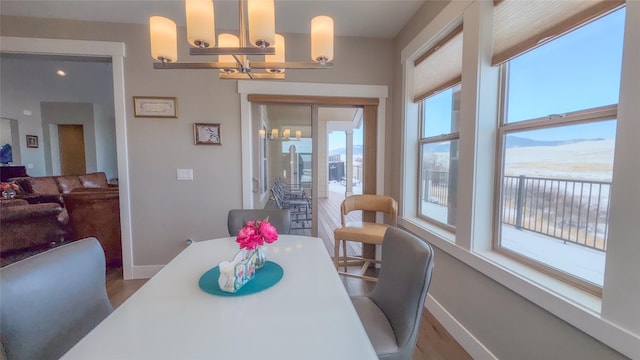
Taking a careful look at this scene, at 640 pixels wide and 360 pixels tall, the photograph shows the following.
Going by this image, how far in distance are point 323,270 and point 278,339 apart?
531mm

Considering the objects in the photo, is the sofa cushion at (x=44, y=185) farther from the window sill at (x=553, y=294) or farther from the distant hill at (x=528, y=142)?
the distant hill at (x=528, y=142)

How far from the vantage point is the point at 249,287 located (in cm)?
114

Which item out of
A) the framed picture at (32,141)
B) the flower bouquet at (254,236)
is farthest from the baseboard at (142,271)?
the framed picture at (32,141)

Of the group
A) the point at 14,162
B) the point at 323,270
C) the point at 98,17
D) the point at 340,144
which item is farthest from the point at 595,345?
the point at 14,162

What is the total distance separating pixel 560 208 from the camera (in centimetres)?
140

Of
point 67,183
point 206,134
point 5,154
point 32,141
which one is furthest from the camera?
point 32,141

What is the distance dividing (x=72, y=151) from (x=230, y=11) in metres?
9.27

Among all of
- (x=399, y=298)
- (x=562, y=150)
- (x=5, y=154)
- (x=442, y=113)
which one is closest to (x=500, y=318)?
(x=399, y=298)

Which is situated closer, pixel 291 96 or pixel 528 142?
pixel 528 142

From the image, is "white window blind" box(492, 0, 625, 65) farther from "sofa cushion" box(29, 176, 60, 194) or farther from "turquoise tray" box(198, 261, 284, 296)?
"sofa cushion" box(29, 176, 60, 194)

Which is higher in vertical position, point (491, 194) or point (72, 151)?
point (72, 151)

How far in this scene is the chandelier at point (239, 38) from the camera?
121 cm

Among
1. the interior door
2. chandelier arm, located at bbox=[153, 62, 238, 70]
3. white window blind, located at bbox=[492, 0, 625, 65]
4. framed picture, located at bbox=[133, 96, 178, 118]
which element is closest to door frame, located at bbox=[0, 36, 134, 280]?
framed picture, located at bbox=[133, 96, 178, 118]

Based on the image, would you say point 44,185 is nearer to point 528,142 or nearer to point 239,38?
point 239,38
